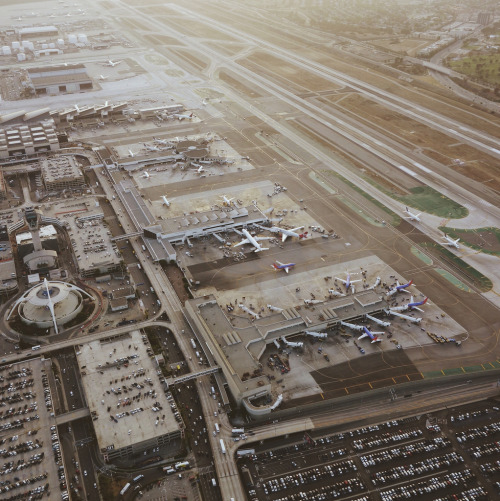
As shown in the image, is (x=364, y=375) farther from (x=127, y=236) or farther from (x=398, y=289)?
(x=127, y=236)

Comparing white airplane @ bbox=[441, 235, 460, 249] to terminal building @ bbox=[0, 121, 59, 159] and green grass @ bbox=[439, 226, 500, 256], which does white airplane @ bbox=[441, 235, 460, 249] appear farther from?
terminal building @ bbox=[0, 121, 59, 159]

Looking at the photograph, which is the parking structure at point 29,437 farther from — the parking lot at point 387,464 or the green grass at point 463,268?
the green grass at point 463,268

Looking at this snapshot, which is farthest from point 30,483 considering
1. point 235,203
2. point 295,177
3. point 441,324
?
point 295,177

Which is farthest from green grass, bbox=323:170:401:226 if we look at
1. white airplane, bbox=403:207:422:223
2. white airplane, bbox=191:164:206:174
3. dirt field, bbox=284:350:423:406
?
dirt field, bbox=284:350:423:406

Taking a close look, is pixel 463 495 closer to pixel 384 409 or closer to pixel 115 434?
pixel 384 409

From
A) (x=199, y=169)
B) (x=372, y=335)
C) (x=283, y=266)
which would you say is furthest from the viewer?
(x=199, y=169)

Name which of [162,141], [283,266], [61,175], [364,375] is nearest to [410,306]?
[364,375]
